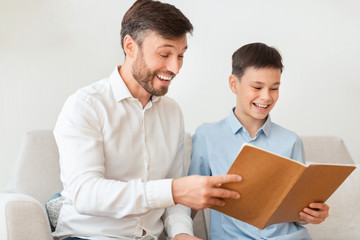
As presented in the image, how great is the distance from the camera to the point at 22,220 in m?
1.40

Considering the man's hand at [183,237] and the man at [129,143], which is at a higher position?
the man at [129,143]

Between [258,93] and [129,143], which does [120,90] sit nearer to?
[129,143]

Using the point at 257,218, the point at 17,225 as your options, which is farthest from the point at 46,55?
the point at 257,218

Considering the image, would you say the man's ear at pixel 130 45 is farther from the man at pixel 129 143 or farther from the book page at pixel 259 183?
the book page at pixel 259 183

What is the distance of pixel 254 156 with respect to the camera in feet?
4.05

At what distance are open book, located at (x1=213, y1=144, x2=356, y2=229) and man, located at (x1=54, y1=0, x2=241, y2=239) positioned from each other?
74 mm

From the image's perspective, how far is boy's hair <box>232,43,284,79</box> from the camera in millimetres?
1897

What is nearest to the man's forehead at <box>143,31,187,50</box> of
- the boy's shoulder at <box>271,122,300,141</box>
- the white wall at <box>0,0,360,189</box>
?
the boy's shoulder at <box>271,122,300,141</box>

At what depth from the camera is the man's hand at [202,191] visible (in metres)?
1.28

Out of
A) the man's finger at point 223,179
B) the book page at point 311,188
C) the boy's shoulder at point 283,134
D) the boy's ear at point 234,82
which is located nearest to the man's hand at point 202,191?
the man's finger at point 223,179

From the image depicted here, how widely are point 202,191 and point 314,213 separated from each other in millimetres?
490

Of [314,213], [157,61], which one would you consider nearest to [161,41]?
[157,61]

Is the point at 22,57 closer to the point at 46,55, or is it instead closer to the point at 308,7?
the point at 46,55

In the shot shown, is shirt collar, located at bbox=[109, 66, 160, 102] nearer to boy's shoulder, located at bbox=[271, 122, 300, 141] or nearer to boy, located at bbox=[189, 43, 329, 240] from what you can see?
boy, located at bbox=[189, 43, 329, 240]
